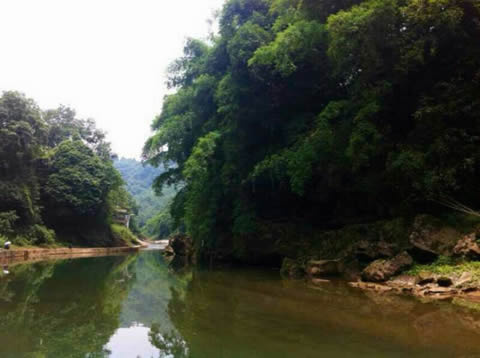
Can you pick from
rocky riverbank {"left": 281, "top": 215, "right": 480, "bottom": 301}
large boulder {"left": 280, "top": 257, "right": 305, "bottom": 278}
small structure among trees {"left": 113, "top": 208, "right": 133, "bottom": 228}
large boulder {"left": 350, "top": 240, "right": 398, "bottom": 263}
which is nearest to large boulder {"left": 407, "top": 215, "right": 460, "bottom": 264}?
rocky riverbank {"left": 281, "top": 215, "right": 480, "bottom": 301}

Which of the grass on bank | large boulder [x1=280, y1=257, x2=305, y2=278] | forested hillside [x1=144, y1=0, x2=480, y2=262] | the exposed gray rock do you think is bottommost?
large boulder [x1=280, y1=257, x2=305, y2=278]

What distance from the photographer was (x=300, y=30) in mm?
12188

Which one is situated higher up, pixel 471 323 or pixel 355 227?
pixel 355 227

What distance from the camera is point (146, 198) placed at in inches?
3568

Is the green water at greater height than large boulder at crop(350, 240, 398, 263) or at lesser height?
lesser

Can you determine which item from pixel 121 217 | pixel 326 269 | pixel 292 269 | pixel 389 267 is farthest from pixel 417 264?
pixel 121 217

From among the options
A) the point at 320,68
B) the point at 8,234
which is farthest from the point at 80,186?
the point at 320,68

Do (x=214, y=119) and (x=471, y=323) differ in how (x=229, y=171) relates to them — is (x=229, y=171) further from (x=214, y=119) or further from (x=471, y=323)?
(x=471, y=323)

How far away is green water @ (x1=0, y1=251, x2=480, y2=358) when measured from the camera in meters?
4.05

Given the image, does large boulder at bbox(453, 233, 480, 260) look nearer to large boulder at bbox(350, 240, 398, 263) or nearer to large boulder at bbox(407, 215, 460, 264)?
large boulder at bbox(407, 215, 460, 264)

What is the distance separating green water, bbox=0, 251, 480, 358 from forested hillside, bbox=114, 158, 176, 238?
47840 millimetres

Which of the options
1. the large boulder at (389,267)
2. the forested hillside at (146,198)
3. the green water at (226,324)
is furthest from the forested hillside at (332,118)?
the forested hillside at (146,198)

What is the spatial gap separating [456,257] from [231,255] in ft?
35.5

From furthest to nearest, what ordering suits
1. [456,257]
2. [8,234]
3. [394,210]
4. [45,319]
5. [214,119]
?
[8,234] → [214,119] → [394,210] → [456,257] → [45,319]
